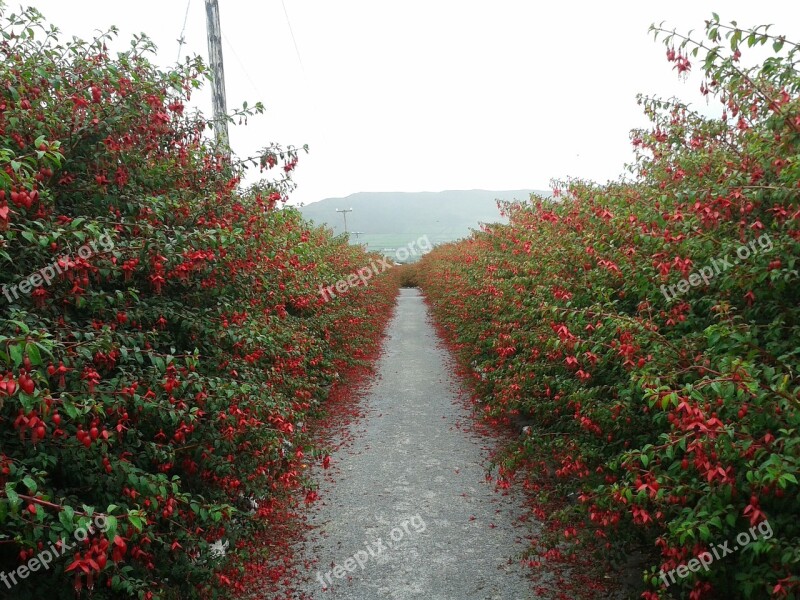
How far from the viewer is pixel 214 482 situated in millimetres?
3875

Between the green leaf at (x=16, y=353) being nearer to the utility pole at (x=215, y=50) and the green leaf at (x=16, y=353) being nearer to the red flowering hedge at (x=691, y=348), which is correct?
the red flowering hedge at (x=691, y=348)

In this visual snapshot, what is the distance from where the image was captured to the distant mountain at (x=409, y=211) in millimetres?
138875

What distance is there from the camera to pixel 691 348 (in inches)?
126

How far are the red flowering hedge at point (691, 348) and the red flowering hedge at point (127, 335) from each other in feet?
8.16

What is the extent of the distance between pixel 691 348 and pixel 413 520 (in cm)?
352

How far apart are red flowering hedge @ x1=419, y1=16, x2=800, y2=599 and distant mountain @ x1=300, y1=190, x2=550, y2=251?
396 feet

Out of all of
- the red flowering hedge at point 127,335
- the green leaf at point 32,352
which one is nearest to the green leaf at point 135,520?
the red flowering hedge at point 127,335

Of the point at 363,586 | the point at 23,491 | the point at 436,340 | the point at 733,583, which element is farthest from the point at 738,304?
the point at 436,340

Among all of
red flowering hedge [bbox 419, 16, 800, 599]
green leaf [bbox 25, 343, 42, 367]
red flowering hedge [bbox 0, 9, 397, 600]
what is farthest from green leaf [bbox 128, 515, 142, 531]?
red flowering hedge [bbox 419, 16, 800, 599]

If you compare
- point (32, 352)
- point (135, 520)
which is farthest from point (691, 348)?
point (32, 352)

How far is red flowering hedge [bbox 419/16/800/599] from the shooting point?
2457 millimetres

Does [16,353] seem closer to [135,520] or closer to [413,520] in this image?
[135,520]

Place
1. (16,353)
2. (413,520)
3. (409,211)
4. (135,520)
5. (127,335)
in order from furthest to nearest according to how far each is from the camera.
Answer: (409,211), (413,520), (127,335), (135,520), (16,353)

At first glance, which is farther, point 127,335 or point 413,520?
point 413,520
